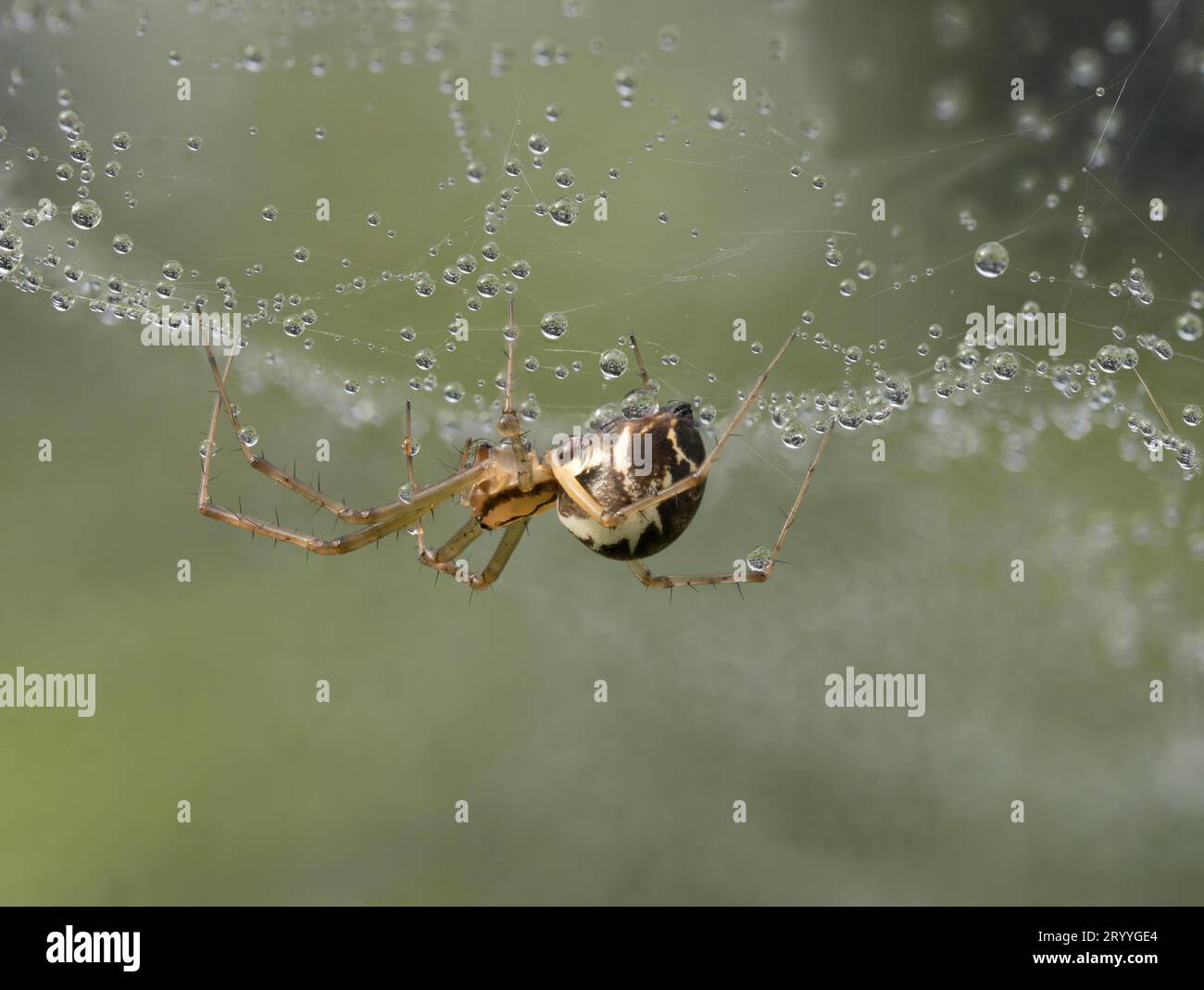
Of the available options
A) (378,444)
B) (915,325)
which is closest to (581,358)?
(915,325)

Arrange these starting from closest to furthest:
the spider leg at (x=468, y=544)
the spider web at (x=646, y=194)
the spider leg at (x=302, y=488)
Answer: the spider leg at (x=302, y=488)
the spider leg at (x=468, y=544)
the spider web at (x=646, y=194)

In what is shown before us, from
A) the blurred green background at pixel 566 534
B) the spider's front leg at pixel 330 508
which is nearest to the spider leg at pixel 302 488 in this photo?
the spider's front leg at pixel 330 508

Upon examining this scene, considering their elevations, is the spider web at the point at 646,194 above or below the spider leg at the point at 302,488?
above

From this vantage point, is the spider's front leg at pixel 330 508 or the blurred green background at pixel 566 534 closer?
the spider's front leg at pixel 330 508

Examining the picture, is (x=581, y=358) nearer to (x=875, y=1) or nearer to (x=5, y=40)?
(x=875, y=1)

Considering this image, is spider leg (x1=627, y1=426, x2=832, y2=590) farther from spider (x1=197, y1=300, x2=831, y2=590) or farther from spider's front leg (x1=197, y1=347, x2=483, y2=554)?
spider's front leg (x1=197, y1=347, x2=483, y2=554)

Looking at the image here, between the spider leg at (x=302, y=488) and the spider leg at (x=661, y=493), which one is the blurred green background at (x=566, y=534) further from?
the spider leg at (x=661, y=493)

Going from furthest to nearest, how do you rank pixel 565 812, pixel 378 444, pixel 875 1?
1. pixel 565 812
2. pixel 378 444
3. pixel 875 1

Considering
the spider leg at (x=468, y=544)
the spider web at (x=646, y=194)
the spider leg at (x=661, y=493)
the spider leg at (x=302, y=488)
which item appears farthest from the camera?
the spider web at (x=646, y=194)
